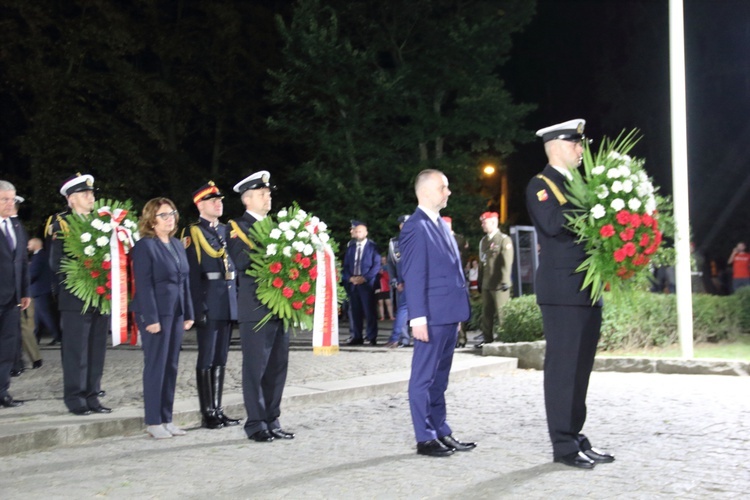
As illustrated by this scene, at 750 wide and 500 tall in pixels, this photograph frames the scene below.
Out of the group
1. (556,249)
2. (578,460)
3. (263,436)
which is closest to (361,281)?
(263,436)

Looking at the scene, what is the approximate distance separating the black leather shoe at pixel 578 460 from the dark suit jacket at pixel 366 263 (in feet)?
34.8

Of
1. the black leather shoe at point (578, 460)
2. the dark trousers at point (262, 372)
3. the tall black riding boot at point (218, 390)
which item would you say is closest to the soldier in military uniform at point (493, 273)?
the tall black riding boot at point (218, 390)

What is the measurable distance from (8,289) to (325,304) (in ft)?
11.4

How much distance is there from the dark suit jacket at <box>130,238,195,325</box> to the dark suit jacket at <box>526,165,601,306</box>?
350 centimetres

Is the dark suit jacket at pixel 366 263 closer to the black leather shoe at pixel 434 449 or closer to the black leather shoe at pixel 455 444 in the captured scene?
the black leather shoe at pixel 455 444

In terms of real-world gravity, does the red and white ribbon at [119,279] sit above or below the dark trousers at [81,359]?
above

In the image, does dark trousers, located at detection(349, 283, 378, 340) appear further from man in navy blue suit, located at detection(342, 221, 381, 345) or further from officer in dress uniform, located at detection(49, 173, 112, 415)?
officer in dress uniform, located at detection(49, 173, 112, 415)

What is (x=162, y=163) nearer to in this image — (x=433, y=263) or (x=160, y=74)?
(x=160, y=74)

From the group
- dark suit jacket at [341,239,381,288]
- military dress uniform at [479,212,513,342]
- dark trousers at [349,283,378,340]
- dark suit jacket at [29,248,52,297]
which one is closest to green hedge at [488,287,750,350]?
military dress uniform at [479,212,513,342]

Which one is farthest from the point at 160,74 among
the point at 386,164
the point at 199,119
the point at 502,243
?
the point at 502,243

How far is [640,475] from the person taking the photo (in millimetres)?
6336

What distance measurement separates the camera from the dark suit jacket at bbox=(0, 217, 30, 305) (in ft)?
31.8

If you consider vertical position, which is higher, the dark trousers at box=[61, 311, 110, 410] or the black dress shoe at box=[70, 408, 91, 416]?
the dark trousers at box=[61, 311, 110, 410]

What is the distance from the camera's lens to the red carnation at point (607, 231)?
21.6 ft
